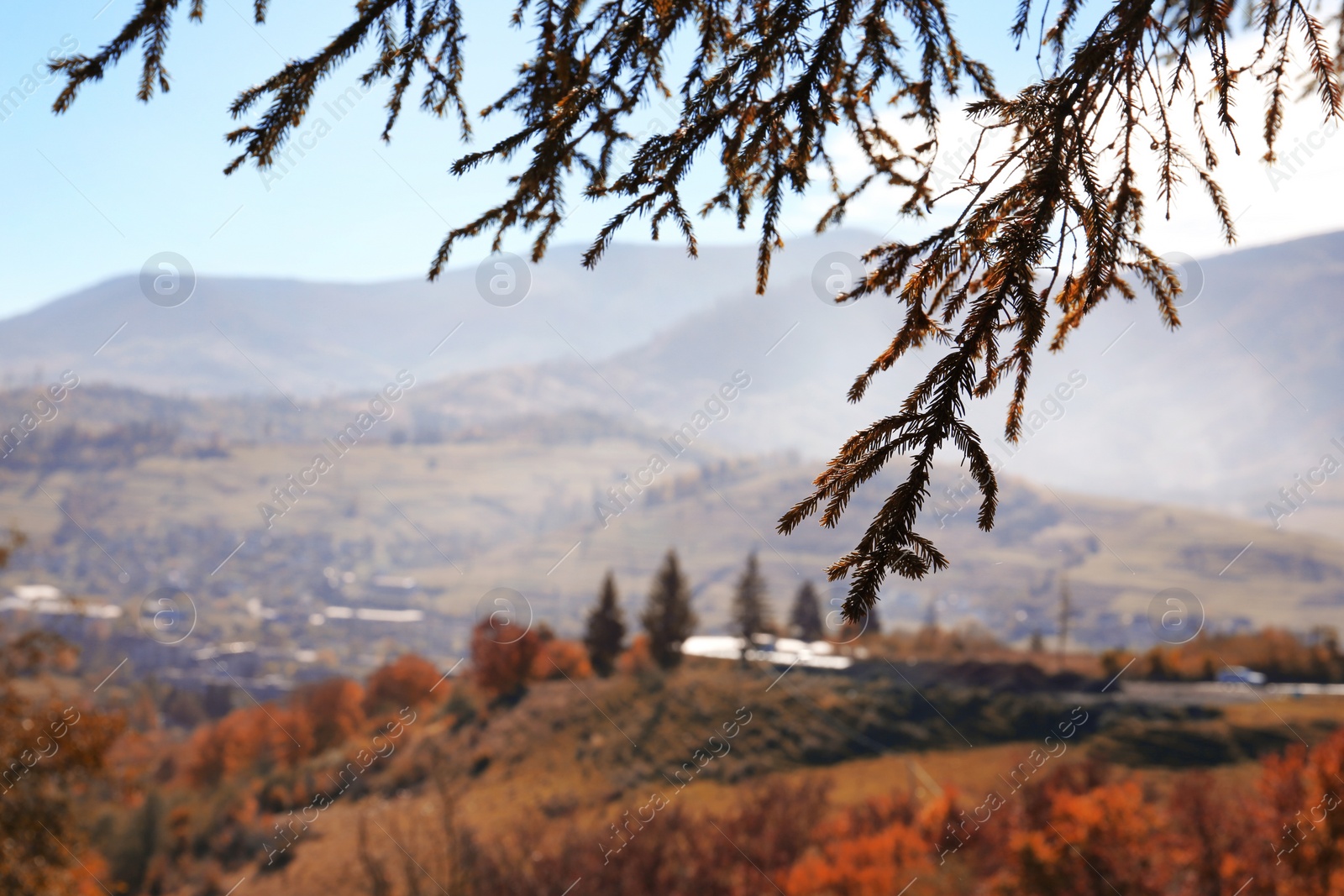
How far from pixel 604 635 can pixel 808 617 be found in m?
17.9

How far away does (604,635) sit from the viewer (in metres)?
48.5

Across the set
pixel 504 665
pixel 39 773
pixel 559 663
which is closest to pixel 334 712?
pixel 504 665

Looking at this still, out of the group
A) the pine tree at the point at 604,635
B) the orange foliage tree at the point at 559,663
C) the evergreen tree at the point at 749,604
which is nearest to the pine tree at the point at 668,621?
the pine tree at the point at 604,635

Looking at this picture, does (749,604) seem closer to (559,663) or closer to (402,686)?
(559,663)

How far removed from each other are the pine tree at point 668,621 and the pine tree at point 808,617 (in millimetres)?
13566

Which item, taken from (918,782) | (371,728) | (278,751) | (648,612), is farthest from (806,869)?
(278,751)

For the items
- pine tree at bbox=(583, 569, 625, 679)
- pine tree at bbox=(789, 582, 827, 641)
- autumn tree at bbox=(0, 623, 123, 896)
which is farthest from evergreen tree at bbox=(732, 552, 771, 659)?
autumn tree at bbox=(0, 623, 123, 896)

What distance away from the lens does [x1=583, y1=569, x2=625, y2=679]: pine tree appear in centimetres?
4803

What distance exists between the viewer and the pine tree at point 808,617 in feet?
196

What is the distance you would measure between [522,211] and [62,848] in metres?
10.3

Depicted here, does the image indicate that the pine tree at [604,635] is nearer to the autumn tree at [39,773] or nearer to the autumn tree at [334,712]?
the autumn tree at [334,712]

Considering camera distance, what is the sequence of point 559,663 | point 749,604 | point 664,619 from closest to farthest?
point 664,619
point 749,604
point 559,663

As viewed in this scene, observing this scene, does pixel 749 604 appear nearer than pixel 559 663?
Yes

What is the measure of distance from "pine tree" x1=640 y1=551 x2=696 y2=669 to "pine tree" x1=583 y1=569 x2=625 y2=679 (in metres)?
1.70
